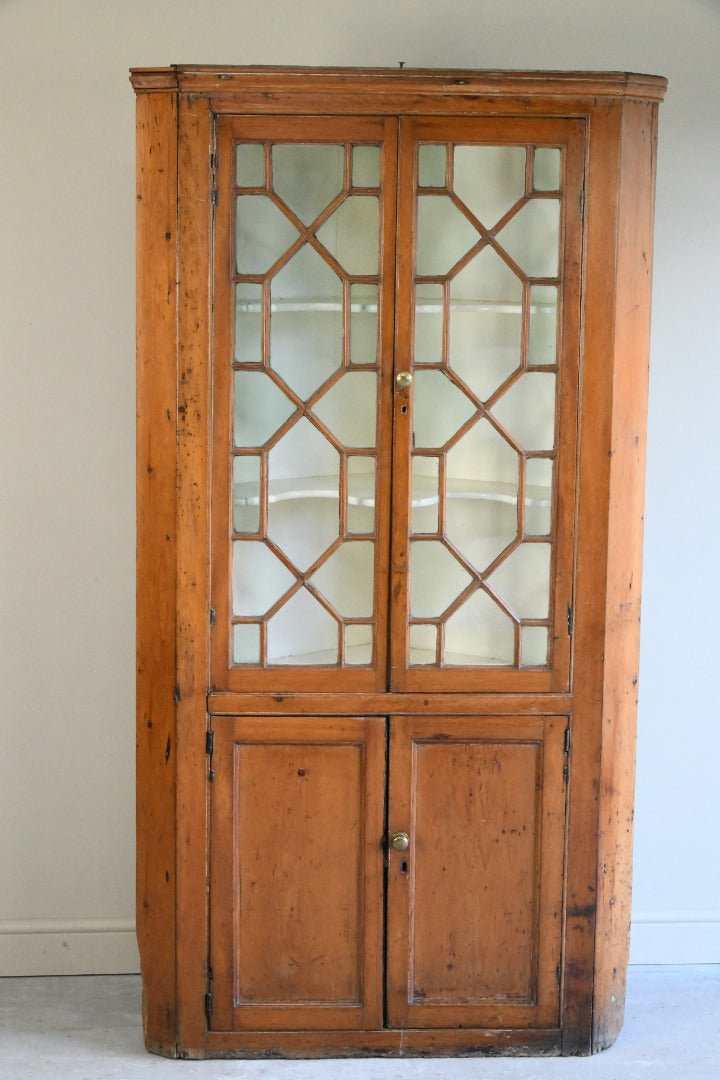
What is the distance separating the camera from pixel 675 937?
3646mm

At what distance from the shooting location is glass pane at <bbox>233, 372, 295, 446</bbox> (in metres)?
2.89

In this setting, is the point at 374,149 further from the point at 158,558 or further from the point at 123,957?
the point at 123,957

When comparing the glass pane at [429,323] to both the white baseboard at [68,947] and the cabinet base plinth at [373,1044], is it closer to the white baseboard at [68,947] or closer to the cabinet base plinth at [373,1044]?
the cabinet base plinth at [373,1044]

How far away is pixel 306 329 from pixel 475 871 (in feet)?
4.57

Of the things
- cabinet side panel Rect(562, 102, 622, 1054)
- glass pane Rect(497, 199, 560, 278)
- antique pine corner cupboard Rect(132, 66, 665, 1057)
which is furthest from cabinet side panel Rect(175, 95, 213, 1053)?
cabinet side panel Rect(562, 102, 622, 1054)

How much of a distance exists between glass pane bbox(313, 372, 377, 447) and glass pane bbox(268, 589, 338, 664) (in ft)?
1.29

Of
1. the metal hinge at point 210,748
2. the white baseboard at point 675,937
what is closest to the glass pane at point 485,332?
the metal hinge at point 210,748

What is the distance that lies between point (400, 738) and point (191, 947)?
73 centimetres

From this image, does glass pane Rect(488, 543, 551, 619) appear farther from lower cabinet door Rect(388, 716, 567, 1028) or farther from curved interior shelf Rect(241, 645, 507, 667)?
lower cabinet door Rect(388, 716, 567, 1028)

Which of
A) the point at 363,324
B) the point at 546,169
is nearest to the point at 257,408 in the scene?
the point at 363,324

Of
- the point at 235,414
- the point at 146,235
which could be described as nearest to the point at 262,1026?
the point at 235,414

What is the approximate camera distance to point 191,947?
118 inches

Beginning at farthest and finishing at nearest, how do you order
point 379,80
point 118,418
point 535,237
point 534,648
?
point 118,418, point 534,648, point 535,237, point 379,80

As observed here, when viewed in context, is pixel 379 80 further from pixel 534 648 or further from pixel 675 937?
pixel 675 937
